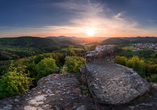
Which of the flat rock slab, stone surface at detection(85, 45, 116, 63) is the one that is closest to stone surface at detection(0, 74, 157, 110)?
the flat rock slab

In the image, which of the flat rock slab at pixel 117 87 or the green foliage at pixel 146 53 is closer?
the flat rock slab at pixel 117 87

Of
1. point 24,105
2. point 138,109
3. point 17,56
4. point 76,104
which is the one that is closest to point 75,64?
point 76,104

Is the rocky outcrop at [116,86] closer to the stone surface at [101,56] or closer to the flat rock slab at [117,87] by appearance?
the flat rock slab at [117,87]

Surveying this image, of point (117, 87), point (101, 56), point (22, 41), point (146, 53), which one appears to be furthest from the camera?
point (22, 41)

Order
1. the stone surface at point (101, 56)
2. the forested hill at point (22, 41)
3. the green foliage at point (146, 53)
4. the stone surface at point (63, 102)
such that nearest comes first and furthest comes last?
the stone surface at point (63, 102), the stone surface at point (101, 56), the green foliage at point (146, 53), the forested hill at point (22, 41)

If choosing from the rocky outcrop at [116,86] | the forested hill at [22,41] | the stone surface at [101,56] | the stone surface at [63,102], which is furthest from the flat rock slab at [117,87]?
the forested hill at [22,41]

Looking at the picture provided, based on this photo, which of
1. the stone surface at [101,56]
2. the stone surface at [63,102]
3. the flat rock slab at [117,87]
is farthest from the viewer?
the stone surface at [101,56]

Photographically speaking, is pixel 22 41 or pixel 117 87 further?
pixel 22 41

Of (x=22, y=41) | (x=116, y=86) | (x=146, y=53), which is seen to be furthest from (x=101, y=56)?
(x=22, y=41)

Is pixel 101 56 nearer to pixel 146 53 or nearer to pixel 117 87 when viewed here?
pixel 117 87

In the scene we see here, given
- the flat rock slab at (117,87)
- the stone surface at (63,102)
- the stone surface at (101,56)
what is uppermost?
the stone surface at (101,56)

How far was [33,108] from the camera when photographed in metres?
3.37

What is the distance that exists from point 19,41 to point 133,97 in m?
179

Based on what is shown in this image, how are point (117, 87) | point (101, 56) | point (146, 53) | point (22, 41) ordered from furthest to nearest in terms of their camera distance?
1. point (22, 41)
2. point (146, 53)
3. point (101, 56)
4. point (117, 87)
